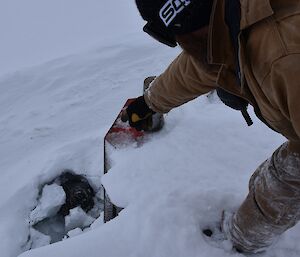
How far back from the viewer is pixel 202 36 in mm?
992

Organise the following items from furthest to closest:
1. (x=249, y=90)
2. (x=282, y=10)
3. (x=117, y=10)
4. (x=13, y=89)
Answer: (x=117, y=10), (x=13, y=89), (x=249, y=90), (x=282, y=10)

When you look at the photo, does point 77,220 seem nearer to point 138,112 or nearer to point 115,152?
point 115,152

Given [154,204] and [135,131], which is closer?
[154,204]

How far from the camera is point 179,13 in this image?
37.4 inches

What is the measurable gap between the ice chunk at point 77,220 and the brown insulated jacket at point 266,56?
1.48 meters

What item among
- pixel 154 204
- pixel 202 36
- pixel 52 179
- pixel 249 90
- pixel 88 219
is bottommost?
pixel 88 219

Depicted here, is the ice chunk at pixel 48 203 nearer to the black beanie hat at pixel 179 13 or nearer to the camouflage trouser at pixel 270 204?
the camouflage trouser at pixel 270 204

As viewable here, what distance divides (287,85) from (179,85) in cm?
88

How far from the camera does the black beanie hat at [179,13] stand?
918mm

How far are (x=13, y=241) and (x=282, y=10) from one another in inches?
73.1

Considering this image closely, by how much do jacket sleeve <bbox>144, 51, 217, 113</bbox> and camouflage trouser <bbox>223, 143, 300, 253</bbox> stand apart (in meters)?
0.37

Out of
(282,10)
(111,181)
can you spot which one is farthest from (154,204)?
(282,10)

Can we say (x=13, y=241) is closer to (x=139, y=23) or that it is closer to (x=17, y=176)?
(x=17, y=176)

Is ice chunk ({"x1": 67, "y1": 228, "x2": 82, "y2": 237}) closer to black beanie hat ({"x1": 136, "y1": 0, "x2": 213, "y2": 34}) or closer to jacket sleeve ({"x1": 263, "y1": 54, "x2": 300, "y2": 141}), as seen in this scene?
black beanie hat ({"x1": 136, "y1": 0, "x2": 213, "y2": 34})
